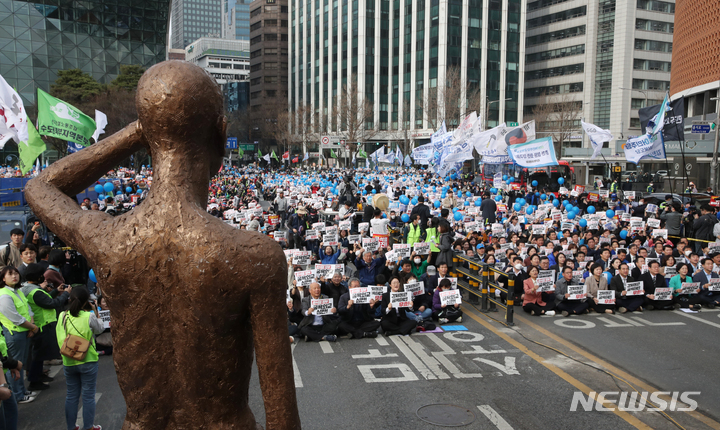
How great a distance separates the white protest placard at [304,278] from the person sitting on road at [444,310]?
2598 mm

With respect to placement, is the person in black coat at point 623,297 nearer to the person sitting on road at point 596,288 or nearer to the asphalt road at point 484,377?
the person sitting on road at point 596,288

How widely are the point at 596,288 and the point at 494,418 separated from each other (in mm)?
6406

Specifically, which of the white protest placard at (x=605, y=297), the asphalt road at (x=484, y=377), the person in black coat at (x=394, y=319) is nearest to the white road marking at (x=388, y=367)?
the asphalt road at (x=484, y=377)

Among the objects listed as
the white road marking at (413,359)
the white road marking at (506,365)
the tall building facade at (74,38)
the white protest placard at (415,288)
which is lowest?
the white road marking at (413,359)

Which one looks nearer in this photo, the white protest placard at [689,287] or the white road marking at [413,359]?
the white road marking at [413,359]

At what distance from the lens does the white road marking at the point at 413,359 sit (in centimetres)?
823

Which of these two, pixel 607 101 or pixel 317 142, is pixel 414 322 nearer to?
pixel 607 101

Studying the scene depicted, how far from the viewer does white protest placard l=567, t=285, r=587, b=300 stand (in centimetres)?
1174

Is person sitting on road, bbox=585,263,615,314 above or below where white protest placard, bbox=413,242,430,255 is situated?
below

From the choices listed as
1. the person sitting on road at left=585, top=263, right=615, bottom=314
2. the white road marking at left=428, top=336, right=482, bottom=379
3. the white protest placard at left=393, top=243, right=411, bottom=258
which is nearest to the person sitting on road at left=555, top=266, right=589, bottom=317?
the person sitting on road at left=585, top=263, right=615, bottom=314

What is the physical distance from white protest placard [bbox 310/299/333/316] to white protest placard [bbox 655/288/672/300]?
7223mm

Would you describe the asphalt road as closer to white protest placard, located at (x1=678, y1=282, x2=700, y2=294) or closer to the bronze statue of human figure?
white protest placard, located at (x1=678, y1=282, x2=700, y2=294)

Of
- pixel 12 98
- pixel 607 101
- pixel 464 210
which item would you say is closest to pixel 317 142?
pixel 607 101

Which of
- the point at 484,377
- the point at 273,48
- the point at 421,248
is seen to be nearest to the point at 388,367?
the point at 484,377
